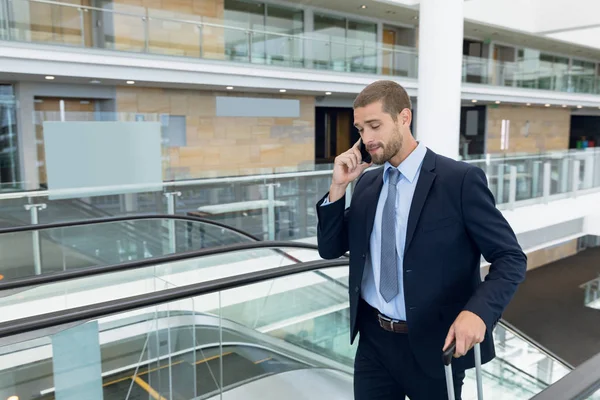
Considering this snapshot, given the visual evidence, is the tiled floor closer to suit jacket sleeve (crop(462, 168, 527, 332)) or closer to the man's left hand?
suit jacket sleeve (crop(462, 168, 527, 332))

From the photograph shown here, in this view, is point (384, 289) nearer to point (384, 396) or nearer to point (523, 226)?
point (384, 396)

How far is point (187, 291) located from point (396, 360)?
995 mm

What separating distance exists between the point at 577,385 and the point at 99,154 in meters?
10.2

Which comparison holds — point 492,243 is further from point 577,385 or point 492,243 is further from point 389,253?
point 577,385

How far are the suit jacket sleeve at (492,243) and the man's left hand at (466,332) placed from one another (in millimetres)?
73

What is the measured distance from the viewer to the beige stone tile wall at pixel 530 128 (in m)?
22.6

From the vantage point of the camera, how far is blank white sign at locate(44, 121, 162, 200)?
10000 millimetres

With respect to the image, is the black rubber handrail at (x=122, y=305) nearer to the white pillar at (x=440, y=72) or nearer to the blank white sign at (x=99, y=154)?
the white pillar at (x=440, y=72)

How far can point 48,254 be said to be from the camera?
6.87 metres

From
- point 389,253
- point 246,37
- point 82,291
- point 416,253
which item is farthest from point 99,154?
point 416,253

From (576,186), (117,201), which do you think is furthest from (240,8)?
(576,186)

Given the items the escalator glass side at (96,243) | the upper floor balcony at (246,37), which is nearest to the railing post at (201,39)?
the upper floor balcony at (246,37)

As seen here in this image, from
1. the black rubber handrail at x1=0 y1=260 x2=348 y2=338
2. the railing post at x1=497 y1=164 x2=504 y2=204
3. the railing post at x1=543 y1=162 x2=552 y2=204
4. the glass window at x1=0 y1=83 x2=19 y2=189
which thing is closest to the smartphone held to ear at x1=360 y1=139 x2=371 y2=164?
the black rubber handrail at x1=0 y1=260 x2=348 y2=338

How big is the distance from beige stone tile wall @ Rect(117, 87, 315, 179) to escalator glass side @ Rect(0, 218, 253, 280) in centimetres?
563
